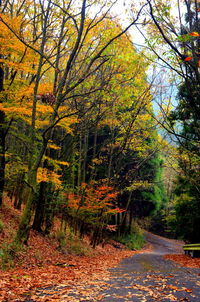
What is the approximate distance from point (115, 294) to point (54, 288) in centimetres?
124

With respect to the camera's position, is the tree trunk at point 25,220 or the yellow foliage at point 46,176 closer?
the tree trunk at point 25,220

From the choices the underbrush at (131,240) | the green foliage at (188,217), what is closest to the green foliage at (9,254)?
the green foliage at (188,217)

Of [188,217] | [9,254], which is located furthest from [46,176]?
[188,217]

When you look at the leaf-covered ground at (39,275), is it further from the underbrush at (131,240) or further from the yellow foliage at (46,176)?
the underbrush at (131,240)

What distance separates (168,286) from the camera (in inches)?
210

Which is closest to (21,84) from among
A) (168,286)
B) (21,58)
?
(21,58)

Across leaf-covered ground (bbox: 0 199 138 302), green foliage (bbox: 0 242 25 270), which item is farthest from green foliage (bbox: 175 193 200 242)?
green foliage (bbox: 0 242 25 270)

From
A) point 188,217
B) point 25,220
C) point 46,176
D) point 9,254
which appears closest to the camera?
point 9,254

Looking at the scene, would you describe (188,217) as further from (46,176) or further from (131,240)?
(46,176)

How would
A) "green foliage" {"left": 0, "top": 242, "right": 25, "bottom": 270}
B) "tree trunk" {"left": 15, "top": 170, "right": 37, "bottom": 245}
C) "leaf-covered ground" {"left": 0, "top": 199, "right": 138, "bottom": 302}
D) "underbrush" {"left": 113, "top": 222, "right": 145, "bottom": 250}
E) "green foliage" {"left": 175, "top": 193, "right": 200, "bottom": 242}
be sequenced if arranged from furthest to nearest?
"underbrush" {"left": 113, "top": 222, "right": 145, "bottom": 250}, "green foliage" {"left": 175, "top": 193, "right": 200, "bottom": 242}, "tree trunk" {"left": 15, "top": 170, "right": 37, "bottom": 245}, "green foliage" {"left": 0, "top": 242, "right": 25, "bottom": 270}, "leaf-covered ground" {"left": 0, "top": 199, "right": 138, "bottom": 302}

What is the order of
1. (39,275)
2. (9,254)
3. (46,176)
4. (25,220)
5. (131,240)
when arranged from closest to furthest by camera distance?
(39,275)
(9,254)
(25,220)
(46,176)
(131,240)

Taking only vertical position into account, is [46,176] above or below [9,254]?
above

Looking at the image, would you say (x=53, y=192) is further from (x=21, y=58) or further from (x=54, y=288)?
(x=54, y=288)

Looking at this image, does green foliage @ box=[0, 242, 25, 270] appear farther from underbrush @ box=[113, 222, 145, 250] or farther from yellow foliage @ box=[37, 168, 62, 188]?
underbrush @ box=[113, 222, 145, 250]
